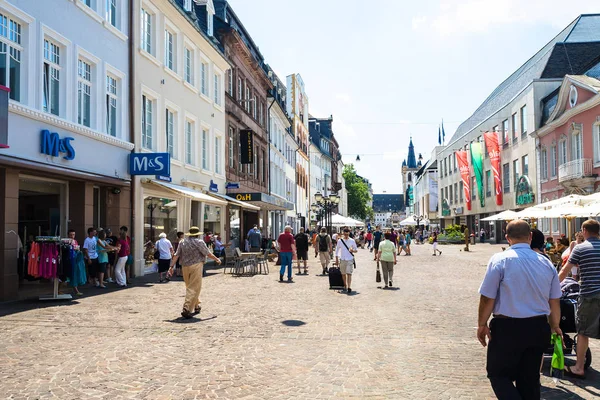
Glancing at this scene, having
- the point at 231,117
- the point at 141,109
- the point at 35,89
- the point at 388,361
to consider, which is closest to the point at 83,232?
the point at 35,89

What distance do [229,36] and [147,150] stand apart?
39.0 ft

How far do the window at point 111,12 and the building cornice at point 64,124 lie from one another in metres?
3.47

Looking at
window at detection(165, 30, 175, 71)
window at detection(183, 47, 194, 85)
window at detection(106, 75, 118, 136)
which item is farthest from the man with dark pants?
window at detection(183, 47, 194, 85)

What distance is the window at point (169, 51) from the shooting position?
2121 centimetres

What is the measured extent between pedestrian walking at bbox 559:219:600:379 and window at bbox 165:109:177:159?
1708 centimetres

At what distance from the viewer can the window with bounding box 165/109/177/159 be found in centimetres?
2131

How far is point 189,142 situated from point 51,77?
10.0m

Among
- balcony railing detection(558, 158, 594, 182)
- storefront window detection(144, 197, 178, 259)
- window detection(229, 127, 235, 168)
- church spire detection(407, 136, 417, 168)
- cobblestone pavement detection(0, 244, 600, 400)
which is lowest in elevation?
cobblestone pavement detection(0, 244, 600, 400)

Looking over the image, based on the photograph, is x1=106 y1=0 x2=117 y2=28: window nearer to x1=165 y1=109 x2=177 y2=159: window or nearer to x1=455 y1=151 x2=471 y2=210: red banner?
x1=165 y1=109 x2=177 y2=159: window

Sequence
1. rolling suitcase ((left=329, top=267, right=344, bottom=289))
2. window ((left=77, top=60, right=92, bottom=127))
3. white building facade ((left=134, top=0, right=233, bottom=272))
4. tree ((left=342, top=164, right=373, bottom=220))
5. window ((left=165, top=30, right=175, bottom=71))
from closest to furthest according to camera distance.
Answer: rolling suitcase ((left=329, top=267, right=344, bottom=289)) < window ((left=77, top=60, right=92, bottom=127)) < white building facade ((left=134, top=0, right=233, bottom=272)) < window ((left=165, top=30, right=175, bottom=71)) < tree ((left=342, top=164, right=373, bottom=220))

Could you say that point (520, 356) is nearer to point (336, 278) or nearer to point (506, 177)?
point (336, 278)

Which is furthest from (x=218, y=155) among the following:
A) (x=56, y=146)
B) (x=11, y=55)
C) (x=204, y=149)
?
(x=11, y=55)

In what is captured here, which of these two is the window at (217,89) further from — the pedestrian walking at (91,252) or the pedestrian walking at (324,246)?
the pedestrian walking at (91,252)

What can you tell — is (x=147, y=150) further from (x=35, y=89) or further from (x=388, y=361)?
(x=388, y=361)
